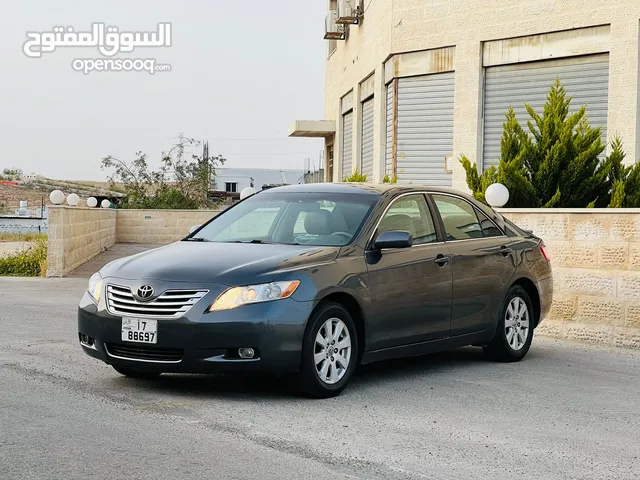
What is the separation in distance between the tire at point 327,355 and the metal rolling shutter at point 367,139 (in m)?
23.8

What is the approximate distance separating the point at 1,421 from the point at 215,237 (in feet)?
9.56

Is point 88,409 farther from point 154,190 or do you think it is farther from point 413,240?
point 154,190

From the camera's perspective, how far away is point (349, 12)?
115ft

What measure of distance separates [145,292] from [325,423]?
66.7 inches

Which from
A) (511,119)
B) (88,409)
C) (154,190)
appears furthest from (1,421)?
(154,190)

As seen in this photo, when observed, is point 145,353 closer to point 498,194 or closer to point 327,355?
point 327,355

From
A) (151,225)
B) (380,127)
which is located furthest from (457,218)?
(151,225)

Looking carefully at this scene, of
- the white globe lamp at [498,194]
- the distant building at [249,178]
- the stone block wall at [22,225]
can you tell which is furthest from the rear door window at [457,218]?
the distant building at [249,178]

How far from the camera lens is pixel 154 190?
3778cm

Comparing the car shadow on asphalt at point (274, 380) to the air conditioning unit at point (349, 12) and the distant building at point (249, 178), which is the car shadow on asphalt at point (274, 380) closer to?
the air conditioning unit at point (349, 12)

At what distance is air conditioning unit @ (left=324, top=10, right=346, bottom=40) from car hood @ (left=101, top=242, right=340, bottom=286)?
2989cm

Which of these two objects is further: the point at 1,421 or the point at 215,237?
the point at 215,237

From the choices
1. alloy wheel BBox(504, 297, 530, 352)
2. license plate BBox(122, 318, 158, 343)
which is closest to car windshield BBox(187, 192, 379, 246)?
license plate BBox(122, 318, 158, 343)

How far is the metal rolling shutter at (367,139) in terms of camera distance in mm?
Answer: 32625
